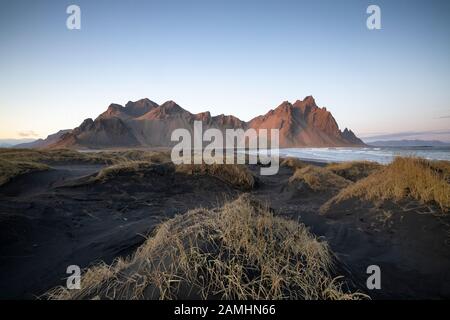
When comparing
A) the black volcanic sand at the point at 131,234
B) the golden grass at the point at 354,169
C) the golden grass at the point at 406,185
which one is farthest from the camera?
the golden grass at the point at 354,169

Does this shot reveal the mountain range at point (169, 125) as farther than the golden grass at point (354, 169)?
Yes

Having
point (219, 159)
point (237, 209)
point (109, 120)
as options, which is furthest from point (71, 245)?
point (109, 120)

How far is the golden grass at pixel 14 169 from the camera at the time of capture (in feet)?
32.9

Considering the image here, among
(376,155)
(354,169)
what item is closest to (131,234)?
(354,169)

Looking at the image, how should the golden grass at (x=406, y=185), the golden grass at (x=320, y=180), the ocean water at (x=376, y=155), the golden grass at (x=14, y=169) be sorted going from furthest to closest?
the ocean water at (x=376, y=155) < the golden grass at (x=320, y=180) < the golden grass at (x=14, y=169) < the golden grass at (x=406, y=185)

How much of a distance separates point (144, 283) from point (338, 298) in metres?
1.83

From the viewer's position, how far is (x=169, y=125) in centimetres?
13288

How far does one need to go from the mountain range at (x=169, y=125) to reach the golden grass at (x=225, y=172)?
8342 cm

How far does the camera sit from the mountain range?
97750 mm

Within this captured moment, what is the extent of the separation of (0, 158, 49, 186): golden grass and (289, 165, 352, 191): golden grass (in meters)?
10.4

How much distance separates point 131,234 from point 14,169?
7515mm

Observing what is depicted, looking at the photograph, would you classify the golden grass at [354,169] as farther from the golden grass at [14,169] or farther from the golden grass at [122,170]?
the golden grass at [14,169]

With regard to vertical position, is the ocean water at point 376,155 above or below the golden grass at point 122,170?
below

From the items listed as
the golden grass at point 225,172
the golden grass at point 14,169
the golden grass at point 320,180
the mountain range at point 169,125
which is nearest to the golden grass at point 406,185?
the golden grass at point 320,180
